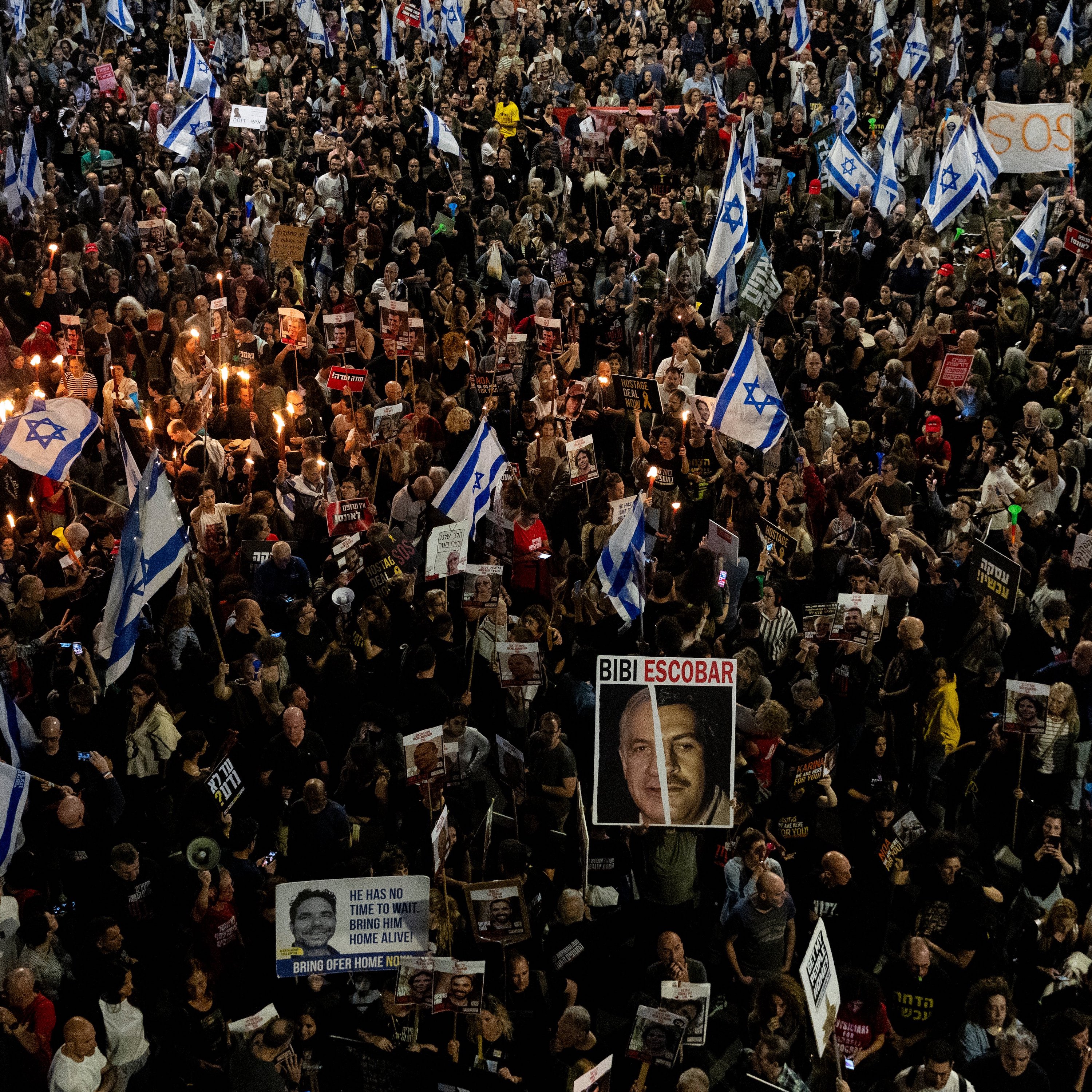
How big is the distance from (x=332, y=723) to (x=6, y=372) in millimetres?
6164

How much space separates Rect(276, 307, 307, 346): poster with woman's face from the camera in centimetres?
1366

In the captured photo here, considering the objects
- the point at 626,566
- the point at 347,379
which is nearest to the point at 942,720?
the point at 626,566

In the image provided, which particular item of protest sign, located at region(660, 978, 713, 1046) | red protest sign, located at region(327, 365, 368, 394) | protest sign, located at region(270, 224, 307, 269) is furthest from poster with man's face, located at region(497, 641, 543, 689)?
protest sign, located at region(270, 224, 307, 269)

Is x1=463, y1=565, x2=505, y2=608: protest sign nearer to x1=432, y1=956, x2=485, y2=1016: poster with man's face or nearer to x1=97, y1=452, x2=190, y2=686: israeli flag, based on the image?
x1=97, y1=452, x2=190, y2=686: israeli flag

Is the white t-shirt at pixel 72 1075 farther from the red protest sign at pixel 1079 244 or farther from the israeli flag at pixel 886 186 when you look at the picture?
the israeli flag at pixel 886 186

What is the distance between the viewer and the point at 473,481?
424 inches

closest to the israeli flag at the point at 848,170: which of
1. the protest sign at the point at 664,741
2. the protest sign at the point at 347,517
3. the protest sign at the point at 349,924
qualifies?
the protest sign at the point at 347,517

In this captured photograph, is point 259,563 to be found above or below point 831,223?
below

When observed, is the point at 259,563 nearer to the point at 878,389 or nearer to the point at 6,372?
the point at 6,372

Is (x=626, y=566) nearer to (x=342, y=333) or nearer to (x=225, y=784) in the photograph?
(x=225, y=784)

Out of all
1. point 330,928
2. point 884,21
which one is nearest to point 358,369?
point 330,928

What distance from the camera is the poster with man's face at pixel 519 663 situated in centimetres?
906

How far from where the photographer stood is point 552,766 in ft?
28.2

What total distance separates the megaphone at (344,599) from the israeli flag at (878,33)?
1575 cm
